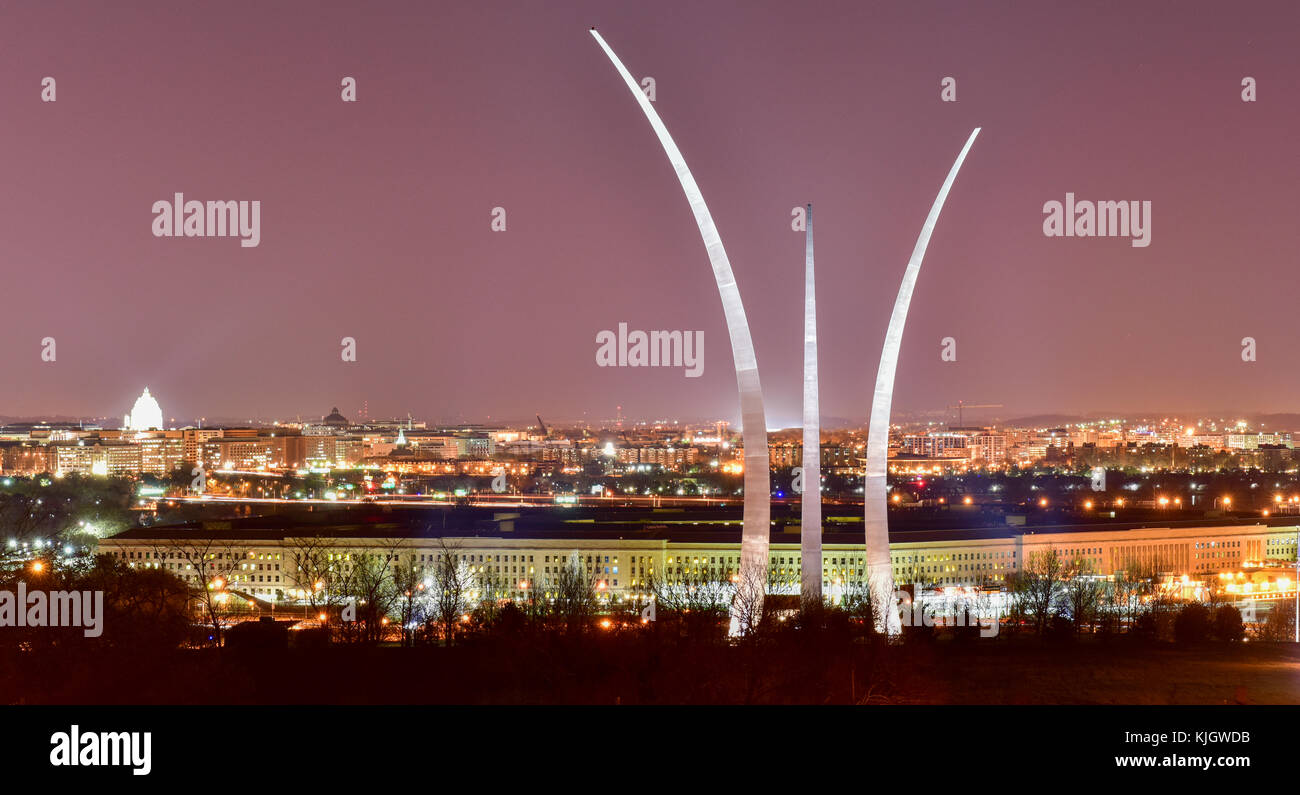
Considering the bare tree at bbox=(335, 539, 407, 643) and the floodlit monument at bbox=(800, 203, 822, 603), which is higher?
the floodlit monument at bbox=(800, 203, 822, 603)

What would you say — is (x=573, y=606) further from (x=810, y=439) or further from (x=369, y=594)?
(x=810, y=439)

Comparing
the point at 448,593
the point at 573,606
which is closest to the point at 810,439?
the point at 573,606

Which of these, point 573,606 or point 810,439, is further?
point 573,606

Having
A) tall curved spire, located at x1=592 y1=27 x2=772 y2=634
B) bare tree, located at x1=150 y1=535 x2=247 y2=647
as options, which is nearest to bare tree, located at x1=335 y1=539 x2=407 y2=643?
bare tree, located at x1=150 y1=535 x2=247 y2=647

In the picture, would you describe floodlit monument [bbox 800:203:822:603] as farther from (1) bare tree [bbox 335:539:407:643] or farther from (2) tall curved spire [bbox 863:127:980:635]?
(1) bare tree [bbox 335:539:407:643]

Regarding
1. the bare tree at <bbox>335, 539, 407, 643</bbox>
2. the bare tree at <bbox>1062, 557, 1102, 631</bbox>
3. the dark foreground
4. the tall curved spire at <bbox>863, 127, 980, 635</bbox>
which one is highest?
the tall curved spire at <bbox>863, 127, 980, 635</bbox>
